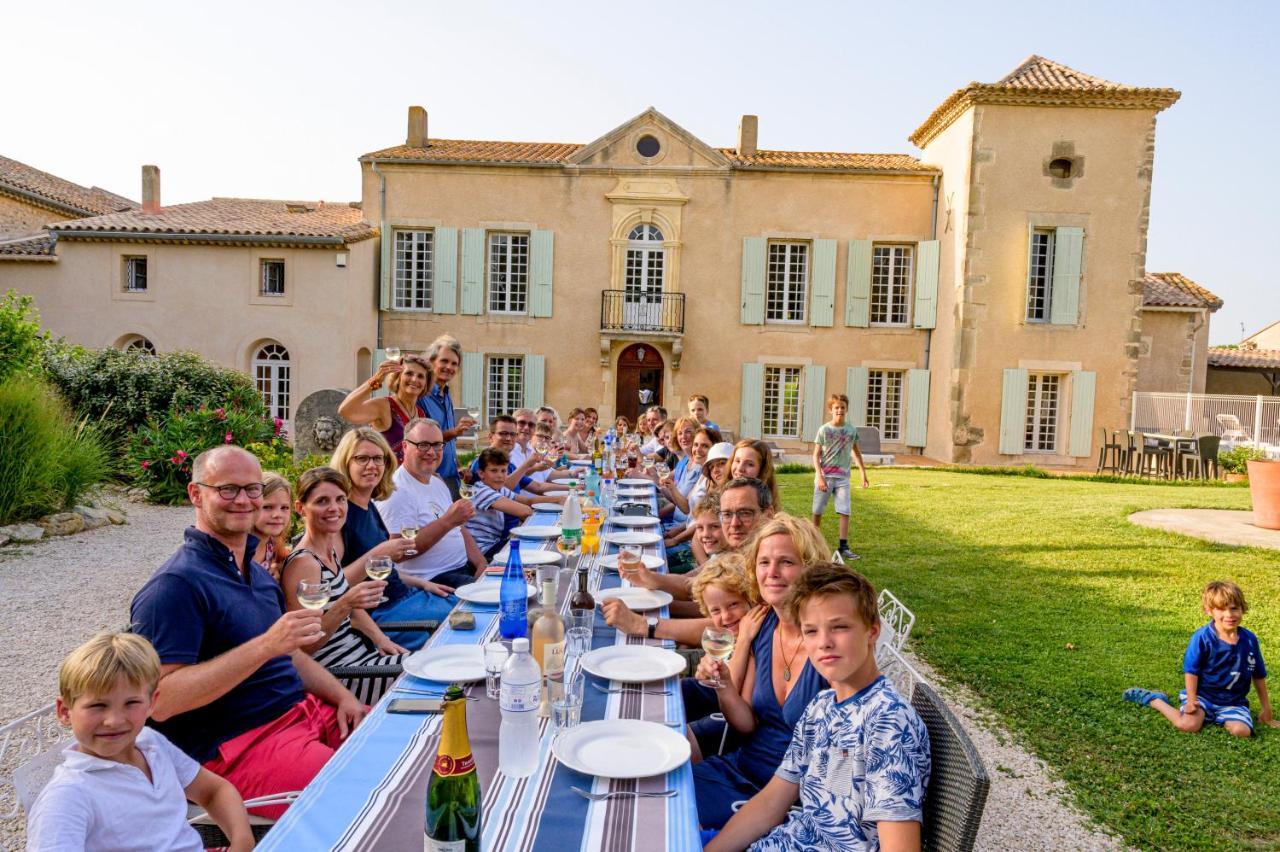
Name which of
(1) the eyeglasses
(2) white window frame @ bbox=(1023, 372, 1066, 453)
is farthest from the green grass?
(2) white window frame @ bbox=(1023, 372, 1066, 453)

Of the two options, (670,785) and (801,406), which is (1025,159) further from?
(670,785)

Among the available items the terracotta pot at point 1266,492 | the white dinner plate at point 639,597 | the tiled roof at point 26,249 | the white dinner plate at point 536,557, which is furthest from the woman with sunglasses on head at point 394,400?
the tiled roof at point 26,249

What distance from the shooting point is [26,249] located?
59.2ft

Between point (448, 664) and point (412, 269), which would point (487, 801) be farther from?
point (412, 269)

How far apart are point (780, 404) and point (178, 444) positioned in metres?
13.0

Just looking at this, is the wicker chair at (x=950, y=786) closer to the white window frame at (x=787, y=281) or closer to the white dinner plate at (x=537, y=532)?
the white dinner plate at (x=537, y=532)

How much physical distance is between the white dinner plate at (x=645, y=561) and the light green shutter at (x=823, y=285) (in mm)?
15329

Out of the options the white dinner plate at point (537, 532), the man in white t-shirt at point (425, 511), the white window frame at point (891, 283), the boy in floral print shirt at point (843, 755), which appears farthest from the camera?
the white window frame at point (891, 283)

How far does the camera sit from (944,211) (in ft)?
60.1

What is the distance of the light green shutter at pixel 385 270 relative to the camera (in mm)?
18812

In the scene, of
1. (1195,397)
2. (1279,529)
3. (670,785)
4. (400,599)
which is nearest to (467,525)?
(400,599)

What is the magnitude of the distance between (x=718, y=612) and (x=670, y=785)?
1.05 metres

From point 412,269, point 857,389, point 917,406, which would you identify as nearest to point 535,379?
point 412,269

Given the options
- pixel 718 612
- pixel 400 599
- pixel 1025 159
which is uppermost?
pixel 1025 159
